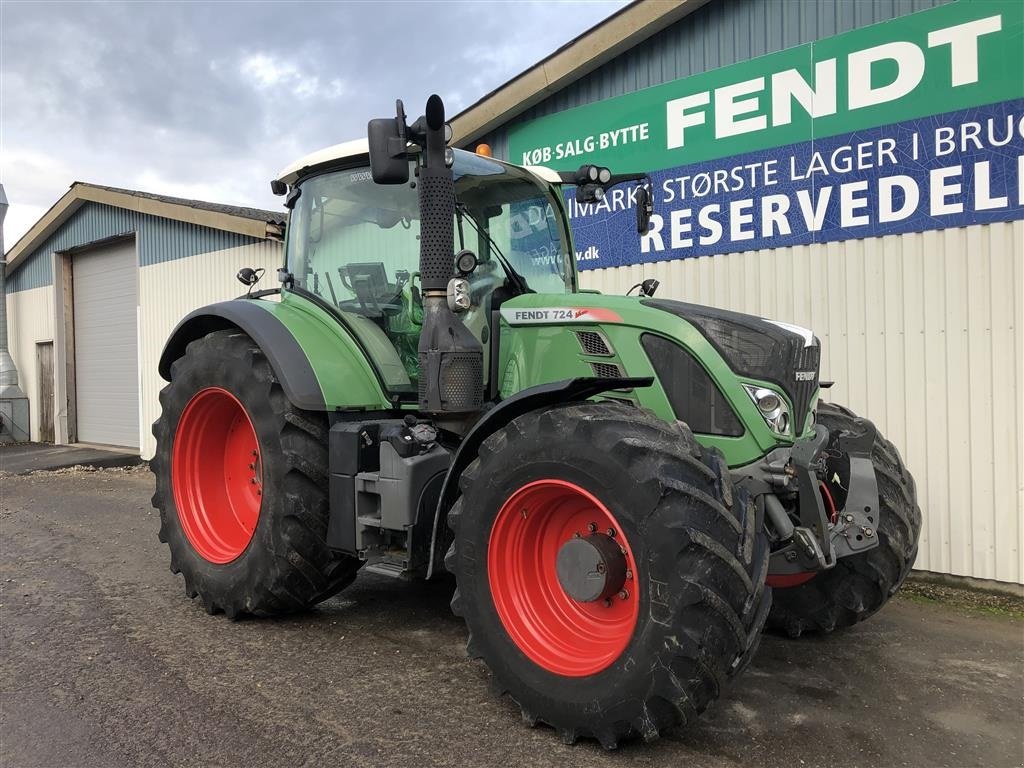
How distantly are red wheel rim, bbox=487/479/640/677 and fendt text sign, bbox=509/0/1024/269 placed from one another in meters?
3.52

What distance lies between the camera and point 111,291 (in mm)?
13766

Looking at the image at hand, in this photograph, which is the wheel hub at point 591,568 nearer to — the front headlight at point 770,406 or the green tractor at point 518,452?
the green tractor at point 518,452

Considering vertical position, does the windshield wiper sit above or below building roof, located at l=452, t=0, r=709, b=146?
below

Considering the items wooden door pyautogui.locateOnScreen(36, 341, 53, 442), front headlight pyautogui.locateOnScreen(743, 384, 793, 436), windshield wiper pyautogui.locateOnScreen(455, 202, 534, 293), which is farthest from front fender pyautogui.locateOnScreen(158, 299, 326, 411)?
wooden door pyautogui.locateOnScreen(36, 341, 53, 442)

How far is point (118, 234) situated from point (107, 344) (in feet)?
6.97

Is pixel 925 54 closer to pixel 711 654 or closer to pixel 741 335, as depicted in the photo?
pixel 741 335

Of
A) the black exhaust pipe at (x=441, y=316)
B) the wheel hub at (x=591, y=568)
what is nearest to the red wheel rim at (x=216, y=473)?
the black exhaust pipe at (x=441, y=316)

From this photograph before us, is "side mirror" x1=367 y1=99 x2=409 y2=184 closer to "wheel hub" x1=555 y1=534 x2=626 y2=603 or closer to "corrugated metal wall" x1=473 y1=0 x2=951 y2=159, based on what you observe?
"wheel hub" x1=555 y1=534 x2=626 y2=603

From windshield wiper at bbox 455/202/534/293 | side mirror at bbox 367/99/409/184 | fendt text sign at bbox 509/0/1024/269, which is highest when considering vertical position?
fendt text sign at bbox 509/0/1024/269

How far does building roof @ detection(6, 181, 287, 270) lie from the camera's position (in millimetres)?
10344

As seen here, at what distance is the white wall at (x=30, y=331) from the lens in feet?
50.5

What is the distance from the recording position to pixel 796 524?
3283 millimetres

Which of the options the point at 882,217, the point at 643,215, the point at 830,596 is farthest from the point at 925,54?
the point at 830,596

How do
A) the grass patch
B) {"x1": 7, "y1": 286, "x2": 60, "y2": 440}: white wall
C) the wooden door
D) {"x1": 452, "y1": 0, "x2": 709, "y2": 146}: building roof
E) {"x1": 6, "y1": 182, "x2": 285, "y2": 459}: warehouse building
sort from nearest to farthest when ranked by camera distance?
the grass patch < {"x1": 452, "y1": 0, "x2": 709, "y2": 146}: building roof < {"x1": 6, "y1": 182, "x2": 285, "y2": 459}: warehouse building < {"x1": 7, "y1": 286, "x2": 60, "y2": 440}: white wall < the wooden door
